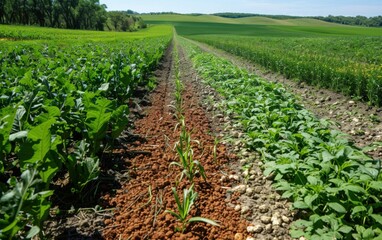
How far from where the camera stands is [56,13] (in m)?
68.1

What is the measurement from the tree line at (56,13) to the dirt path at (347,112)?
65461 mm

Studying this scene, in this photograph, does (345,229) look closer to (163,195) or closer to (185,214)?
(185,214)

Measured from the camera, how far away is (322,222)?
2344mm

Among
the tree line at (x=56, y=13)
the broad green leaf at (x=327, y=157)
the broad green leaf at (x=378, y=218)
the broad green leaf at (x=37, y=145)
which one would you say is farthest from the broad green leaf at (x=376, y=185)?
the tree line at (x=56, y=13)

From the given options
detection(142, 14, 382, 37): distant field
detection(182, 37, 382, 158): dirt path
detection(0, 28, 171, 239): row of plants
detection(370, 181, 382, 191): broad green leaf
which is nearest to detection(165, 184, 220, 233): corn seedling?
detection(0, 28, 171, 239): row of plants

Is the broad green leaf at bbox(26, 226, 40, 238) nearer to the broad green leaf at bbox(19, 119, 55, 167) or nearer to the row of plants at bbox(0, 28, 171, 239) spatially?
the row of plants at bbox(0, 28, 171, 239)

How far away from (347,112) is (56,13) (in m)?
74.9

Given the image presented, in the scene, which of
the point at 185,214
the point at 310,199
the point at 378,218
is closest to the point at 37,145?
the point at 185,214

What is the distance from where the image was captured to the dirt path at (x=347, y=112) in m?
5.18

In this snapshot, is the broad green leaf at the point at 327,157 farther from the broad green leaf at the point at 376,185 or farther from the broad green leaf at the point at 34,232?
the broad green leaf at the point at 34,232

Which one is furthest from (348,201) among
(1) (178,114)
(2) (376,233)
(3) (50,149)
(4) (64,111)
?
(1) (178,114)

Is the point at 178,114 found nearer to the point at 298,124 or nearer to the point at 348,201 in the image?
the point at 298,124

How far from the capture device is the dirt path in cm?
518

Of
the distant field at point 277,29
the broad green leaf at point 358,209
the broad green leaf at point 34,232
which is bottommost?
the broad green leaf at point 358,209
